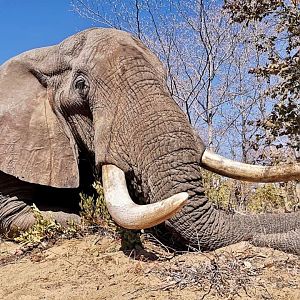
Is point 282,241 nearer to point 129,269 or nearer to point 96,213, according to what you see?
point 129,269

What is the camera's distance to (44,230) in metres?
5.10

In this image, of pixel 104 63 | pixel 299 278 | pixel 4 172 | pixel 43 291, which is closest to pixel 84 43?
pixel 104 63

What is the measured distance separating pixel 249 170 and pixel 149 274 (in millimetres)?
1271

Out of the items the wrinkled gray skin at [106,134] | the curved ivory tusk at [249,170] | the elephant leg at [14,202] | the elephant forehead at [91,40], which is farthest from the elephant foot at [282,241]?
the elephant leg at [14,202]

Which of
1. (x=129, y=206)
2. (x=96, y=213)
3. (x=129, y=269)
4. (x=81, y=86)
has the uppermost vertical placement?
(x=81, y=86)

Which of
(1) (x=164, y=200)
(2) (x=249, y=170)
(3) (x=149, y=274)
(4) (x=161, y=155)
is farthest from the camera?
(2) (x=249, y=170)

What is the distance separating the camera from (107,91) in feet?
16.3

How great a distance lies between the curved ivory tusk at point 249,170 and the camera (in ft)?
13.6

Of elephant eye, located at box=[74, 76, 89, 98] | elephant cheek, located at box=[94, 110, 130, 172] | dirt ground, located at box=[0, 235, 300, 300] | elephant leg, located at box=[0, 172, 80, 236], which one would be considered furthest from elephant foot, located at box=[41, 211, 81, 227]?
elephant eye, located at box=[74, 76, 89, 98]

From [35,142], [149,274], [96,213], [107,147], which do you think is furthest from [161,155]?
[35,142]

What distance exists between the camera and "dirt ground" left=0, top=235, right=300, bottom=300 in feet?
10.6

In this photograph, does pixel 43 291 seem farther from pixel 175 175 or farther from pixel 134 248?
pixel 175 175

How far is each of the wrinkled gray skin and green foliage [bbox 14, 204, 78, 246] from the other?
0.29m

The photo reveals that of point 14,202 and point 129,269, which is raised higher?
point 14,202
